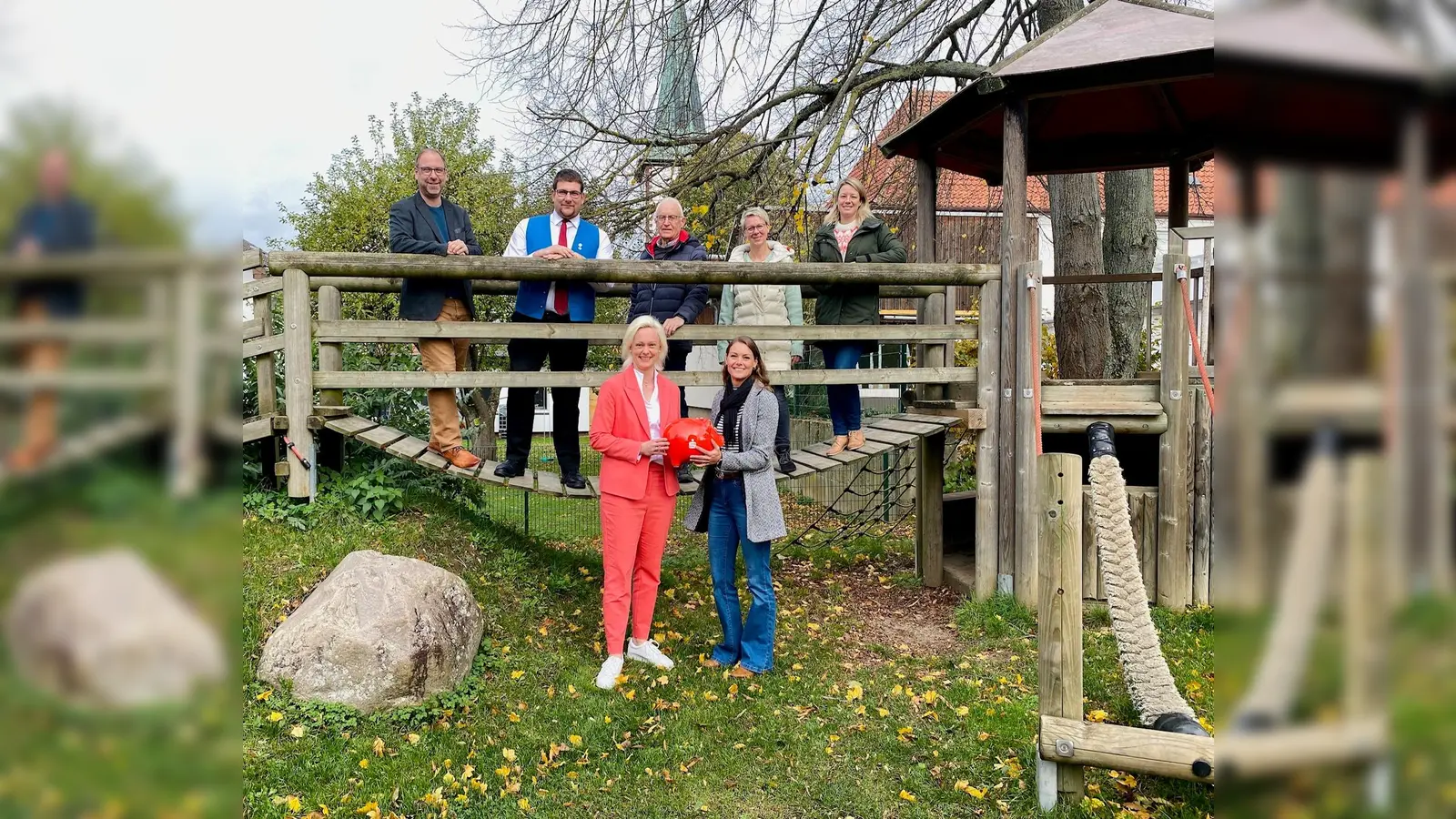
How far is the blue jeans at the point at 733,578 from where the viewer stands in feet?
17.4

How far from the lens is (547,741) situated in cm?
440

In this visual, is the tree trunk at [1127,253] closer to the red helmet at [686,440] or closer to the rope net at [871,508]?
the rope net at [871,508]

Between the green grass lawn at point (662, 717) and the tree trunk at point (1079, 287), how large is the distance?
3.56 meters

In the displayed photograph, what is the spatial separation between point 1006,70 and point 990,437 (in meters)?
2.59

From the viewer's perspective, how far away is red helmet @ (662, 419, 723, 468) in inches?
198

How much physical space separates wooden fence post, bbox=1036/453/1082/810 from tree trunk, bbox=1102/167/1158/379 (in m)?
6.09

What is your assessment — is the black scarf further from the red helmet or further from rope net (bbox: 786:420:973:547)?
rope net (bbox: 786:420:973:547)

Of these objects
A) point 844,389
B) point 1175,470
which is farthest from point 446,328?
point 1175,470

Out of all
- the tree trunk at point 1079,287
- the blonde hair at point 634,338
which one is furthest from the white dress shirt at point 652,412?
the tree trunk at point 1079,287
